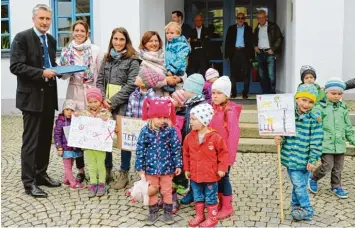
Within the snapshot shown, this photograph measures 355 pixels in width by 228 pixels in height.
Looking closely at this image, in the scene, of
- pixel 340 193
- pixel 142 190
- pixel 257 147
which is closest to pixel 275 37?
pixel 257 147

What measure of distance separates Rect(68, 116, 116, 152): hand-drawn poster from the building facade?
403 centimetres

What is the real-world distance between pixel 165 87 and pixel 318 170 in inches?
83.8

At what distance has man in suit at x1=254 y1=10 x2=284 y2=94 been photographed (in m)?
9.86

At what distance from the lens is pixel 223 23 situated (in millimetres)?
11578

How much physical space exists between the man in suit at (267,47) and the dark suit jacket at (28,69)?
5850mm

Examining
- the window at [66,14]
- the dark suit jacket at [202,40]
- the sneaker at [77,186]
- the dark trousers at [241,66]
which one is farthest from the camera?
the window at [66,14]

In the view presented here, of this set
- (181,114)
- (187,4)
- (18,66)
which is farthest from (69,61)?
(187,4)

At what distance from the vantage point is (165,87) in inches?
206

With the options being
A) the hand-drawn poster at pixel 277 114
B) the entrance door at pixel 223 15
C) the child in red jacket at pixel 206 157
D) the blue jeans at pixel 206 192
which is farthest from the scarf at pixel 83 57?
the entrance door at pixel 223 15

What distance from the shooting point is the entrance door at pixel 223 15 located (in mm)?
11297

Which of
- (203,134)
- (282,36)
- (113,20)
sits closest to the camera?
(203,134)

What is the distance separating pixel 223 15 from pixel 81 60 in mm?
6697

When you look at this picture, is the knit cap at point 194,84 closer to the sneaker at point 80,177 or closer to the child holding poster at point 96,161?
the child holding poster at point 96,161

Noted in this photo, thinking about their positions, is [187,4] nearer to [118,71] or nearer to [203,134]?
[118,71]
